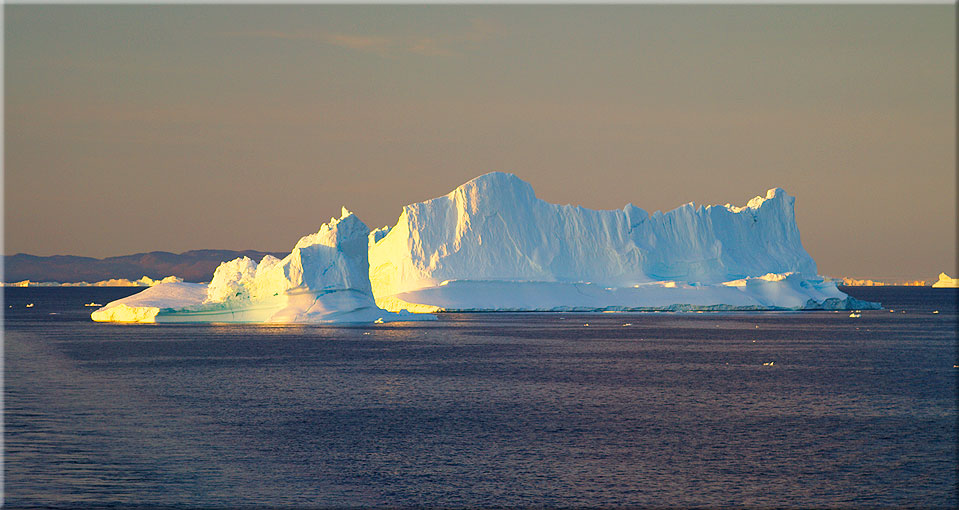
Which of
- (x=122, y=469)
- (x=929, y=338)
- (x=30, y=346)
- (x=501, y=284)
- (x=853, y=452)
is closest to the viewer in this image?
(x=122, y=469)

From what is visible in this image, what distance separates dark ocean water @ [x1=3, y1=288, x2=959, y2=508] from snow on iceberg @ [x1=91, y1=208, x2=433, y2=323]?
7.75m

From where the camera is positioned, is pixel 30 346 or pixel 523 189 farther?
pixel 523 189

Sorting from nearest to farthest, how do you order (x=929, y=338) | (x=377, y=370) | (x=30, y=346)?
1. (x=377, y=370)
2. (x=30, y=346)
3. (x=929, y=338)

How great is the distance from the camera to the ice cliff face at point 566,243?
67250 millimetres

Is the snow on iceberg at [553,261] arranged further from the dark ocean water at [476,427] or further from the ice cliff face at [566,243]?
the dark ocean water at [476,427]

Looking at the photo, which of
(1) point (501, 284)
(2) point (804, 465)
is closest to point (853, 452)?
(2) point (804, 465)


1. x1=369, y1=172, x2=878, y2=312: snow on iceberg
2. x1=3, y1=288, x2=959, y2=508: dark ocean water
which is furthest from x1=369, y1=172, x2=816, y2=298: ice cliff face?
x1=3, y1=288, x2=959, y2=508: dark ocean water

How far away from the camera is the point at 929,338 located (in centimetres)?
4791

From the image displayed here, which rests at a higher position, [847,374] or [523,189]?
[523,189]

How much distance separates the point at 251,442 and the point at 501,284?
49.7 m

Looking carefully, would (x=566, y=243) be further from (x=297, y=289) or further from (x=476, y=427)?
(x=476, y=427)

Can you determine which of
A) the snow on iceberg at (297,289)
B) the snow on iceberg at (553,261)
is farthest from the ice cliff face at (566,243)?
the snow on iceberg at (297,289)

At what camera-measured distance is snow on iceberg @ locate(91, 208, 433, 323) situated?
150ft

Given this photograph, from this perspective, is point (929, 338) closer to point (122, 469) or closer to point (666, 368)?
point (666, 368)
